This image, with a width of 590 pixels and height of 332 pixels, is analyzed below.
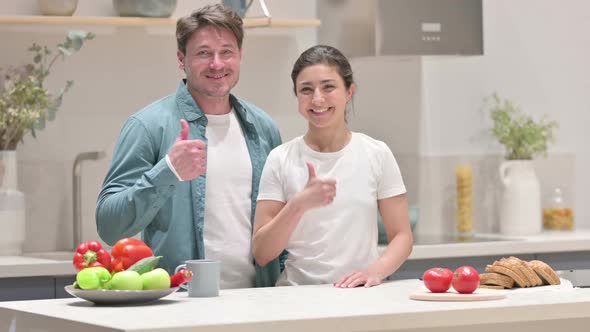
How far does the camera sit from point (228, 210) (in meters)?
3.41

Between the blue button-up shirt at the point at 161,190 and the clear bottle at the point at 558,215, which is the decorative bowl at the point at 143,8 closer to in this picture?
the blue button-up shirt at the point at 161,190

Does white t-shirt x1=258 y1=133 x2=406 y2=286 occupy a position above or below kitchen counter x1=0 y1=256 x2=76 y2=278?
above

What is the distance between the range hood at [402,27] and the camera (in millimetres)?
4945

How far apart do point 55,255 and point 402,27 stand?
5.56ft

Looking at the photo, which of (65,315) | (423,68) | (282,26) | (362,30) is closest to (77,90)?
(282,26)

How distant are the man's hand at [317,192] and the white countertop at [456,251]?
4.38ft

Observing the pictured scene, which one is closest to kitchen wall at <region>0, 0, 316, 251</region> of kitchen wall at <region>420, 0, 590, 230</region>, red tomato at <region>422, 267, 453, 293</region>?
kitchen wall at <region>420, 0, 590, 230</region>

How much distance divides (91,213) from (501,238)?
172 cm

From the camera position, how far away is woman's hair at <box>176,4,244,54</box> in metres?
3.39

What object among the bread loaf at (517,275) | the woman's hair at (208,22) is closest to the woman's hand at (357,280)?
the bread loaf at (517,275)

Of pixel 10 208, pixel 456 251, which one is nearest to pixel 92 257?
pixel 10 208

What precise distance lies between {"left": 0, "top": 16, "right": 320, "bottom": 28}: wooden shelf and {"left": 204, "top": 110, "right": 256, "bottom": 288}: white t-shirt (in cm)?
124

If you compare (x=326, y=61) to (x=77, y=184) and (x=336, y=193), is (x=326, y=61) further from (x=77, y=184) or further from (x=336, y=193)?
(x=77, y=184)

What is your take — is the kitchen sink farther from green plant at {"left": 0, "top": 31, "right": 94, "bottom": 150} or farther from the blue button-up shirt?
the blue button-up shirt
